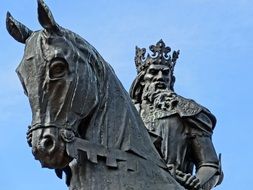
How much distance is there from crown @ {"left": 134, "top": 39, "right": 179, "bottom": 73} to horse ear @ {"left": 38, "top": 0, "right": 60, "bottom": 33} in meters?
3.51

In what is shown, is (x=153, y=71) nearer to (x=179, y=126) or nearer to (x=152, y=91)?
(x=152, y=91)

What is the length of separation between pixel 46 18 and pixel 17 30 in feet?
Answer: 1.59

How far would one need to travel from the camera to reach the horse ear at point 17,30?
325 inches

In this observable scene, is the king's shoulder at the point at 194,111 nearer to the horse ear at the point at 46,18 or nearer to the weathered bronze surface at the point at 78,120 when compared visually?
the weathered bronze surface at the point at 78,120

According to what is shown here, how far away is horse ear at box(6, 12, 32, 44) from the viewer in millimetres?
8248

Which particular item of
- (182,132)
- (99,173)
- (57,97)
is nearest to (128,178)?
(99,173)

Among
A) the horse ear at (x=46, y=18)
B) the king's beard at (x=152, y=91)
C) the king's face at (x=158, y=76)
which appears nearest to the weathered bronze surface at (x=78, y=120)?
the horse ear at (x=46, y=18)

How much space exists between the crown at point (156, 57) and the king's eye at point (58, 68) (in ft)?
11.6

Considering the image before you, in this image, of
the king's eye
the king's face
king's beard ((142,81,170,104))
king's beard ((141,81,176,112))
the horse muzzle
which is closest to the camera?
the horse muzzle

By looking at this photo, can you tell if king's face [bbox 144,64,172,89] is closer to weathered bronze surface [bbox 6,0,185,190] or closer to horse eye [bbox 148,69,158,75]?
horse eye [bbox 148,69,158,75]

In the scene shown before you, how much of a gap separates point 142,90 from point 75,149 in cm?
349

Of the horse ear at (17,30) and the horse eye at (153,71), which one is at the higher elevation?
the horse eye at (153,71)

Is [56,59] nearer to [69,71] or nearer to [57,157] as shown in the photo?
[69,71]

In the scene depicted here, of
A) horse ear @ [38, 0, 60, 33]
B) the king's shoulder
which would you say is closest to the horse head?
horse ear @ [38, 0, 60, 33]
